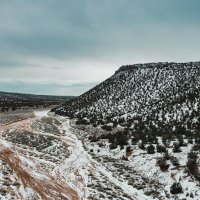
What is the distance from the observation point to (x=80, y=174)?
23.7 m

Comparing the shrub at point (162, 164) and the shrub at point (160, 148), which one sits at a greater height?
the shrub at point (160, 148)

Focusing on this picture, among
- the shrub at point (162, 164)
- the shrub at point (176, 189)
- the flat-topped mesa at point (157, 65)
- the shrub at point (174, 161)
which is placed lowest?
the shrub at point (176, 189)

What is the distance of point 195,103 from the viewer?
1987 inches

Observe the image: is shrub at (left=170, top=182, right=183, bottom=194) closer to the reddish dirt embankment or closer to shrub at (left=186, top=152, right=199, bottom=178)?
shrub at (left=186, top=152, right=199, bottom=178)

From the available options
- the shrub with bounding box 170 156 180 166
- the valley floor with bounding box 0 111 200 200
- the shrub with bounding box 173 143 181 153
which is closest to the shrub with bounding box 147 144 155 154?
the valley floor with bounding box 0 111 200 200

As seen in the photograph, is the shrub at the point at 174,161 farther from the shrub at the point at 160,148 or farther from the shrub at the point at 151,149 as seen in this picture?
the shrub at the point at 151,149

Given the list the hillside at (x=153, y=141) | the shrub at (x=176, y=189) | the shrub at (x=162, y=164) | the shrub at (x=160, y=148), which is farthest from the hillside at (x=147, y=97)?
the shrub at (x=176, y=189)

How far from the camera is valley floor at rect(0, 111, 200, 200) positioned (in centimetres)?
1942

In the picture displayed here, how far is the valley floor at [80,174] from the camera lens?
19.4 metres

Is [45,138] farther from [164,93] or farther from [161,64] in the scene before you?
[161,64]

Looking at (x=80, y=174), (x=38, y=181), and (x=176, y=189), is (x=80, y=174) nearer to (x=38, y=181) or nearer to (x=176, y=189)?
(x=38, y=181)

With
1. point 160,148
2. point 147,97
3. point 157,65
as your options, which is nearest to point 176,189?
point 160,148

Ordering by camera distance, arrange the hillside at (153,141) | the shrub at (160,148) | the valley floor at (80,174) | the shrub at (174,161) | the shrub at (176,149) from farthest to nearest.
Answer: the shrub at (160,148)
the shrub at (176,149)
the shrub at (174,161)
the hillside at (153,141)
the valley floor at (80,174)

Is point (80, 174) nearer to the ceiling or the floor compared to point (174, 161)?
nearer to the floor
